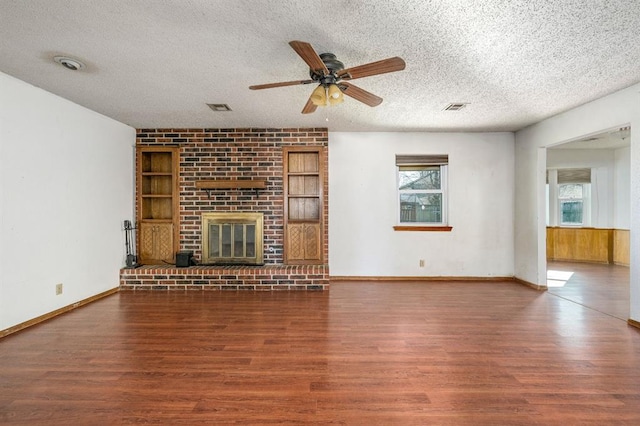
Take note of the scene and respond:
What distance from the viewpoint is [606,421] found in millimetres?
1619

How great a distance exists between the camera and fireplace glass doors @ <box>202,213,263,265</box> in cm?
470

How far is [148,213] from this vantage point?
4.85 metres

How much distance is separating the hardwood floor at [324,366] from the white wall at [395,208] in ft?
4.53

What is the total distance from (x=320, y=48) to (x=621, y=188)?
7439 mm

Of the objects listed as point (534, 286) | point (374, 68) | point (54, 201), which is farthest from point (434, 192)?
point (54, 201)

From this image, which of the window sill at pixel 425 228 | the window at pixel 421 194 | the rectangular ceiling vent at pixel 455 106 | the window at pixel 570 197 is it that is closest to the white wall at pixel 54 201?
the window sill at pixel 425 228

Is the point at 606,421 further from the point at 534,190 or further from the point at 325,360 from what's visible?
the point at 534,190

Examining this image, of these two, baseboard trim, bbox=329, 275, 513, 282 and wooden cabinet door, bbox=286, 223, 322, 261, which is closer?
wooden cabinet door, bbox=286, 223, 322, 261

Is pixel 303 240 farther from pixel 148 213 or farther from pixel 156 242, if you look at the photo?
pixel 148 213

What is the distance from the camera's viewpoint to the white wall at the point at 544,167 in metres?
2.98

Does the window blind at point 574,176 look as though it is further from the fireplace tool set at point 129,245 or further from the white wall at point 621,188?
the fireplace tool set at point 129,245

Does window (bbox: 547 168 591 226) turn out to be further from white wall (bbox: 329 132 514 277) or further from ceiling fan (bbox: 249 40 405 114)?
ceiling fan (bbox: 249 40 405 114)

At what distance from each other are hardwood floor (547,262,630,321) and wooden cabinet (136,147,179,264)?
18.3 feet

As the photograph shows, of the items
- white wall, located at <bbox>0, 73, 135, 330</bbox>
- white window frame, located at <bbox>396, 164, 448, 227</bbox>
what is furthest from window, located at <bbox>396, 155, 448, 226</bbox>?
white wall, located at <bbox>0, 73, 135, 330</bbox>
